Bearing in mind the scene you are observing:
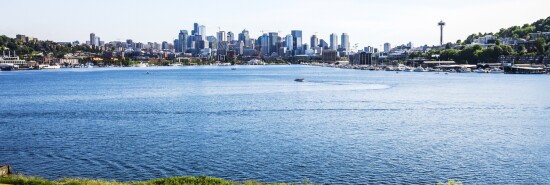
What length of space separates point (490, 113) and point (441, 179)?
887 inches

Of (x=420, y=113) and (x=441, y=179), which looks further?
(x=420, y=113)

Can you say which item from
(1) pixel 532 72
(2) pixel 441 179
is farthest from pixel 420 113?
(1) pixel 532 72

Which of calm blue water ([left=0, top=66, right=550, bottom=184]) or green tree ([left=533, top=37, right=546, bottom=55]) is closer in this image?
calm blue water ([left=0, top=66, right=550, bottom=184])

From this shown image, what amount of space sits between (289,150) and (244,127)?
7703mm

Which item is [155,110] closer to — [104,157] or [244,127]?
[244,127]

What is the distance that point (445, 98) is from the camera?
54.0 meters

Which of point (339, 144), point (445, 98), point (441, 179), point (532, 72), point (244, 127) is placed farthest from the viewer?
point (532, 72)

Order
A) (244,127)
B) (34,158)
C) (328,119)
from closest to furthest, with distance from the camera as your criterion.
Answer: (34,158) → (244,127) → (328,119)

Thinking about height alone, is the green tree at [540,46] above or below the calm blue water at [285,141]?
above

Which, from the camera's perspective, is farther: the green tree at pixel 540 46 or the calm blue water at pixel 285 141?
the green tree at pixel 540 46

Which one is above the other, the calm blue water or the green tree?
the green tree

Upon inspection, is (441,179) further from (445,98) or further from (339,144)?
(445,98)

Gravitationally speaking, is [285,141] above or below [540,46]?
below

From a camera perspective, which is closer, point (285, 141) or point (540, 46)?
point (285, 141)
